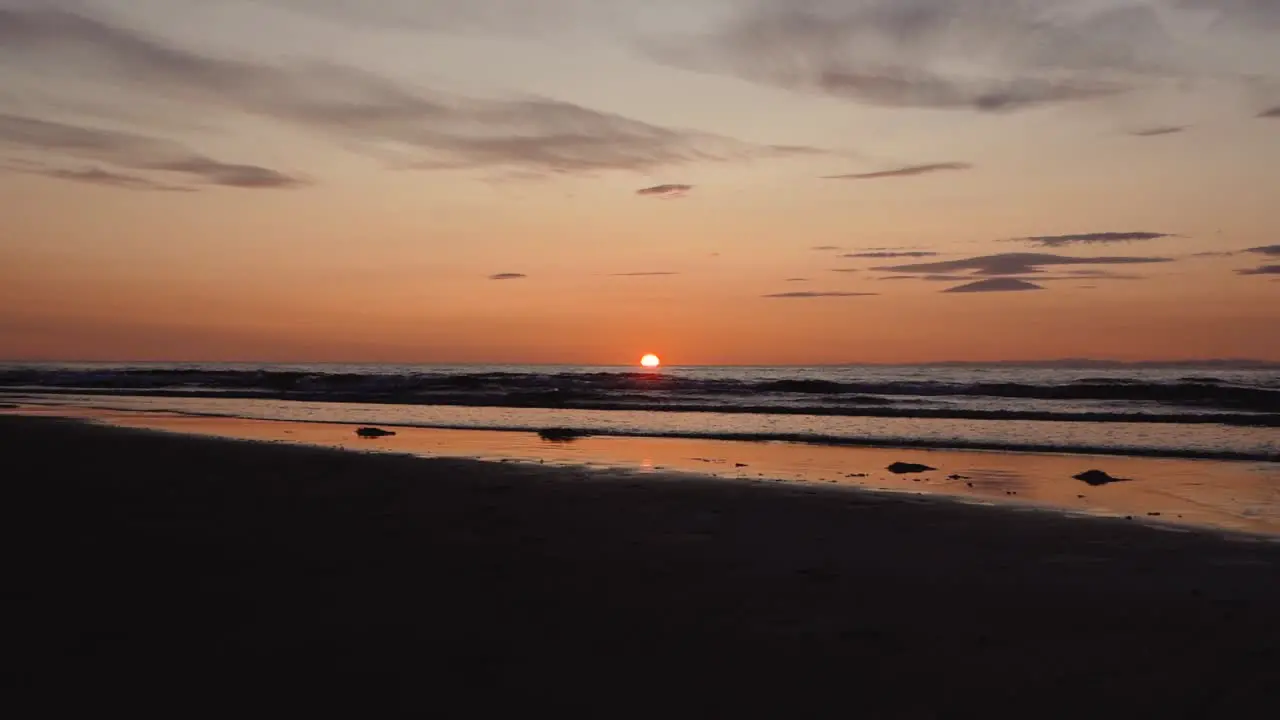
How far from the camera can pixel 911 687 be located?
5.20 meters

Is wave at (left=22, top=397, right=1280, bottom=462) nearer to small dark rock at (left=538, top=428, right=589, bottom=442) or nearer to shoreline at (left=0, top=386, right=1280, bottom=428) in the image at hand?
small dark rock at (left=538, top=428, right=589, bottom=442)

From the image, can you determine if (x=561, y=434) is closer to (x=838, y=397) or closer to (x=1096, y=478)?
(x=1096, y=478)

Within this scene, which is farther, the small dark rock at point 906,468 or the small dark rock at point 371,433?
the small dark rock at point 371,433

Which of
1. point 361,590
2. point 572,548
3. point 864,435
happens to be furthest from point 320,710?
point 864,435

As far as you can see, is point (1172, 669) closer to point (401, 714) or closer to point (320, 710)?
point (401, 714)

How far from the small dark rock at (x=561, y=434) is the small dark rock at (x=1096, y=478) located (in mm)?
11228

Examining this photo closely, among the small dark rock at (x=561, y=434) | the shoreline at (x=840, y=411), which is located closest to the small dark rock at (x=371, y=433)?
the small dark rock at (x=561, y=434)

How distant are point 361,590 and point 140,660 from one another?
6.28ft

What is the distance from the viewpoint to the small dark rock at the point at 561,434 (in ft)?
74.4

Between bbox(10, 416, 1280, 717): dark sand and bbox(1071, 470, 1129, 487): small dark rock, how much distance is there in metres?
4.31

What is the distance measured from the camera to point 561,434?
23641 mm

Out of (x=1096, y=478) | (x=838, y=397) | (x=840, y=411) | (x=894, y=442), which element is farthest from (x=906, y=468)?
(x=838, y=397)

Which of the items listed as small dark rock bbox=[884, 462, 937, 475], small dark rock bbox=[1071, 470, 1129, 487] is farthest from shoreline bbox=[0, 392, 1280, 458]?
small dark rock bbox=[1071, 470, 1129, 487]

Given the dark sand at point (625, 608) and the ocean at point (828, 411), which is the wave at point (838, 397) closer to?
the ocean at point (828, 411)
